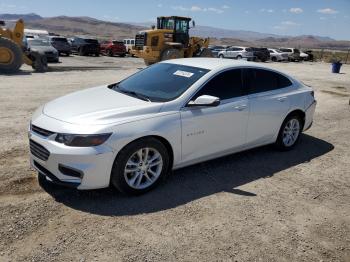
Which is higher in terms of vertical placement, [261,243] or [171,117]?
[171,117]

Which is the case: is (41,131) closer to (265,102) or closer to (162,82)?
(162,82)

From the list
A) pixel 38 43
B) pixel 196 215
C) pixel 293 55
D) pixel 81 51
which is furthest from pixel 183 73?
pixel 293 55

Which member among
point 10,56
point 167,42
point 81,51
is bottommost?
point 81,51

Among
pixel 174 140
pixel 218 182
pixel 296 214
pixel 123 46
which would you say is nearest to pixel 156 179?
pixel 174 140

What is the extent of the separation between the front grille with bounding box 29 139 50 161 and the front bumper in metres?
0.03

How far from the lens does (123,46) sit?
37156mm

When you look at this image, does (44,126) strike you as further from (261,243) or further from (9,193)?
(261,243)

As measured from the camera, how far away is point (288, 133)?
6883mm

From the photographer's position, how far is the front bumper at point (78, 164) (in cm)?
428

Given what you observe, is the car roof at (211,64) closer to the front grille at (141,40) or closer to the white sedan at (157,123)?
the white sedan at (157,123)

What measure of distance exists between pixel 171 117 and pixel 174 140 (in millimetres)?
293

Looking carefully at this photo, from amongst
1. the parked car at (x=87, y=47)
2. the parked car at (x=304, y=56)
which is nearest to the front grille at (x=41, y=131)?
the parked car at (x=87, y=47)

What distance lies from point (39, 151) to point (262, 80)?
360cm

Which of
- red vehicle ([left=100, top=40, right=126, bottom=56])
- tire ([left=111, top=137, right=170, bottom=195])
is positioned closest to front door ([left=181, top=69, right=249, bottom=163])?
tire ([left=111, top=137, right=170, bottom=195])
